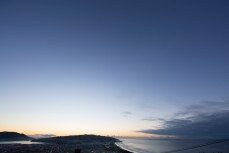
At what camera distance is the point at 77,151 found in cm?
1302

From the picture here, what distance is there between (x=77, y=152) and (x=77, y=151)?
7 centimetres

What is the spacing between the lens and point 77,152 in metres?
13.0
